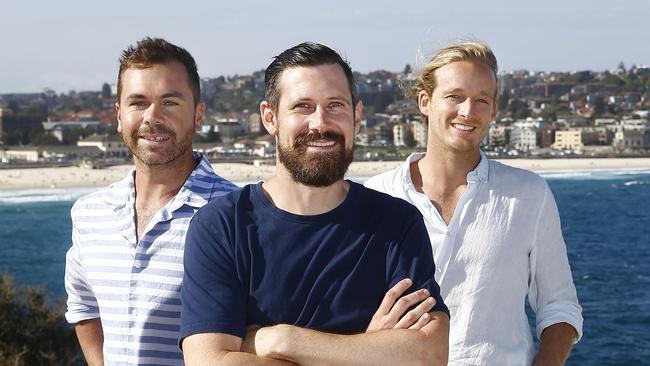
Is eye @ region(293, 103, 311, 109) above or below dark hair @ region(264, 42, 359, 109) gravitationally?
below

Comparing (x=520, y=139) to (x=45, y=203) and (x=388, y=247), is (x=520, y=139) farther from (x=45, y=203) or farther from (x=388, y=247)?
(x=388, y=247)

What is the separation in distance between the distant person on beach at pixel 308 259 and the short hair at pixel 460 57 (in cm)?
70

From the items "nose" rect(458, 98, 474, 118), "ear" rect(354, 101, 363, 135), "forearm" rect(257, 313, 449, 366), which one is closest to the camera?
"forearm" rect(257, 313, 449, 366)

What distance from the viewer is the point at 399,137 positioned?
109375 mm

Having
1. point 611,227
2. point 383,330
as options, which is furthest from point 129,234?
point 611,227

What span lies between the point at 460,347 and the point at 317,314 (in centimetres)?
75

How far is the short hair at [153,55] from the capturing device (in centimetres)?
279

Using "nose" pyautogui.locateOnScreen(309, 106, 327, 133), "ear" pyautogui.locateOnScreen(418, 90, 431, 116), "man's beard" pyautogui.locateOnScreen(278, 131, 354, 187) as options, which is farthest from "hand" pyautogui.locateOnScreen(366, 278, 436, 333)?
"ear" pyautogui.locateOnScreen(418, 90, 431, 116)

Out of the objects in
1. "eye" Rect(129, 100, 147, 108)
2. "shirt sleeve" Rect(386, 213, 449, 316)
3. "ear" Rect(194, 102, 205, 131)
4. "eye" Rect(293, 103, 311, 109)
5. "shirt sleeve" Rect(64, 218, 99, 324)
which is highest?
"eye" Rect(293, 103, 311, 109)

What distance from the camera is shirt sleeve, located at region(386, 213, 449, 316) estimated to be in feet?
7.49

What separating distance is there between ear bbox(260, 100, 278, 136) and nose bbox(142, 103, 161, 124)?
49 cm

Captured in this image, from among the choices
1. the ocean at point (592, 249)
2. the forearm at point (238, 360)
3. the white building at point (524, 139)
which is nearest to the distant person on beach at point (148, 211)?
the forearm at point (238, 360)

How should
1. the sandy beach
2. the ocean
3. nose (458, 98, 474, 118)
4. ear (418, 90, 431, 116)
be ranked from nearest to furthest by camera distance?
1. nose (458, 98, 474, 118)
2. ear (418, 90, 431, 116)
3. the ocean
4. the sandy beach

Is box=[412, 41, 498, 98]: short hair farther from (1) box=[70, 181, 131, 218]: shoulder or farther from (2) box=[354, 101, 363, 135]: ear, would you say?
(1) box=[70, 181, 131, 218]: shoulder
